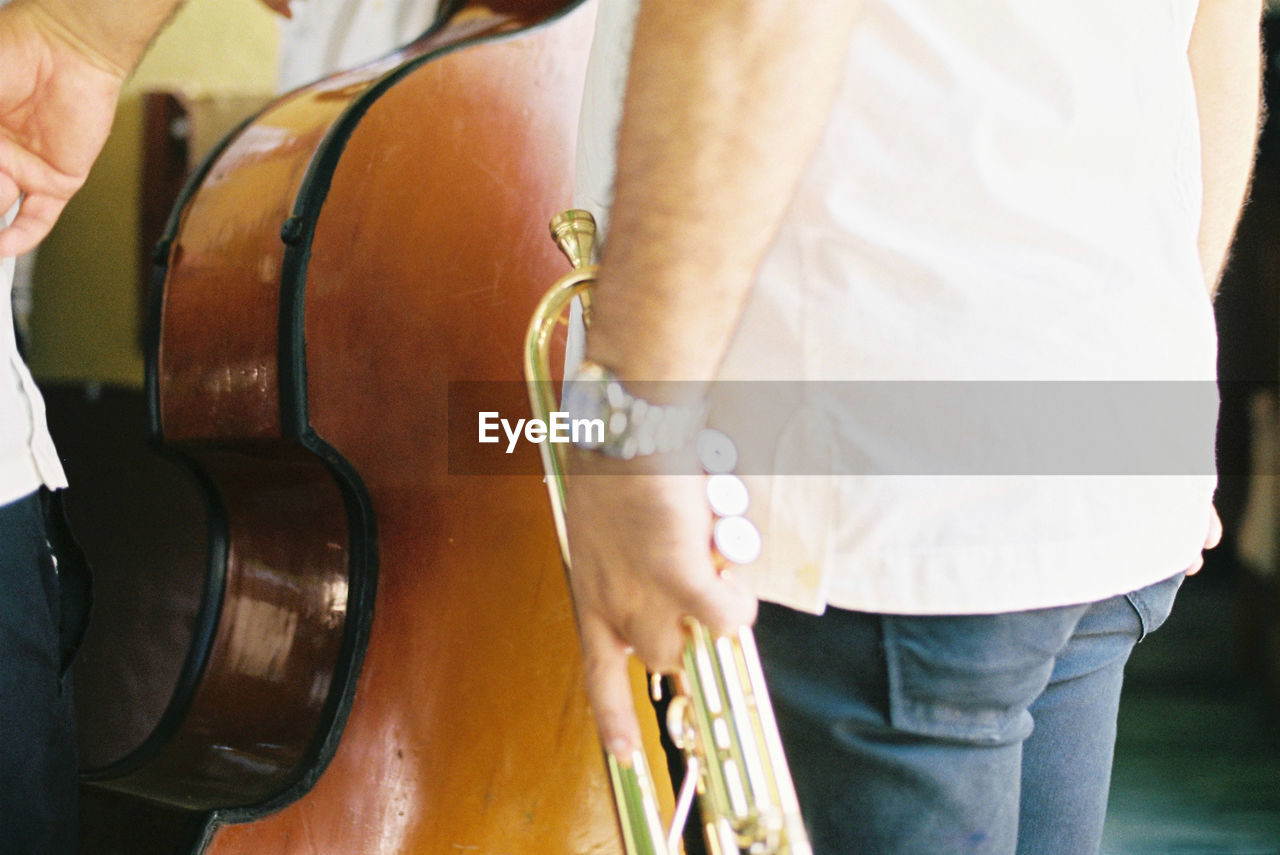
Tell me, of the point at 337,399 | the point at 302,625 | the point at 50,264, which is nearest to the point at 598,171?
the point at 337,399

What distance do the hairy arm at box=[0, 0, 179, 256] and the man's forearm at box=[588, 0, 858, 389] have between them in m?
0.42

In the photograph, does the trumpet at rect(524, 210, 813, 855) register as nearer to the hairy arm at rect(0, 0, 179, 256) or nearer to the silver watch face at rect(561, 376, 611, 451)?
the silver watch face at rect(561, 376, 611, 451)

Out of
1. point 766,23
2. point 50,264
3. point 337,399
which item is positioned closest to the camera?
point 766,23

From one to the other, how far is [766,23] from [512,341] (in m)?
0.56

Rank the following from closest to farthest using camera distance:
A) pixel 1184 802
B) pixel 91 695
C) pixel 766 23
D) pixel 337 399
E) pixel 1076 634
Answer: pixel 766 23
pixel 1076 634
pixel 337 399
pixel 91 695
pixel 1184 802

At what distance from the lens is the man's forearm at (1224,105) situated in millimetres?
617

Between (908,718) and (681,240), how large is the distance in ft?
0.75

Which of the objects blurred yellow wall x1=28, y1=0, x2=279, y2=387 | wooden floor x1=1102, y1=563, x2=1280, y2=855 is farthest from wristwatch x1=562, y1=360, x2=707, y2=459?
wooden floor x1=1102, y1=563, x2=1280, y2=855

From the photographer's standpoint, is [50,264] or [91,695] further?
[50,264]

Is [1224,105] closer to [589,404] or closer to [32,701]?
[589,404]

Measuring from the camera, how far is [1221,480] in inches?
109

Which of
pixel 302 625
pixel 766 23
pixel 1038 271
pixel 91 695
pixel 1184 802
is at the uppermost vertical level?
pixel 766 23

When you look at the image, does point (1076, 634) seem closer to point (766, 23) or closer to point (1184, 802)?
point (766, 23)

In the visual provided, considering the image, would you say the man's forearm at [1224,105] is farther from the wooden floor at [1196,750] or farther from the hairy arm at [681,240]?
the wooden floor at [1196,750]
